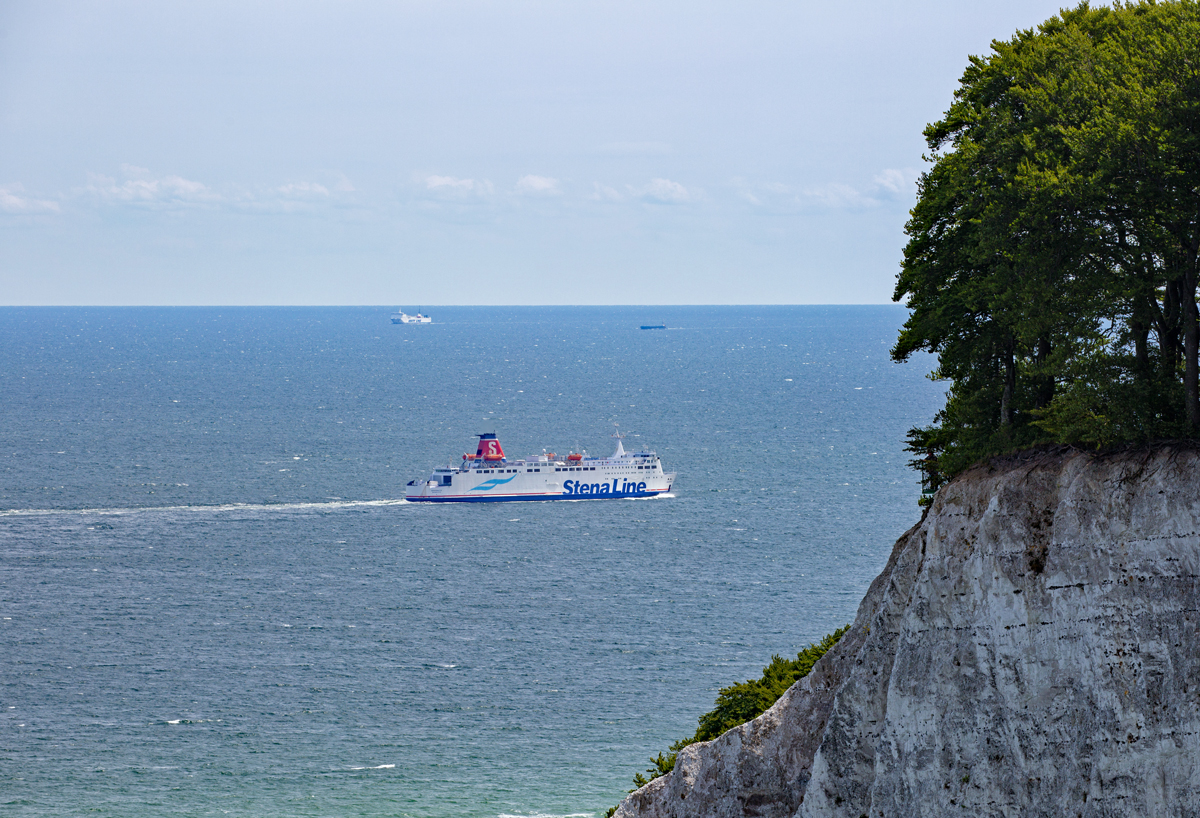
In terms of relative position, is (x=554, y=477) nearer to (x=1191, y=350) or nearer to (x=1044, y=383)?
(x=1044, y=383)

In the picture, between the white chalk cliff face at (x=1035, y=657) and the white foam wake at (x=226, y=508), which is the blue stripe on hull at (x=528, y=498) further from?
the white chalk cliff face at (x=1035, y=657)

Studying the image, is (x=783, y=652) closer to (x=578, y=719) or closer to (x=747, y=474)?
(x=578, y=719)

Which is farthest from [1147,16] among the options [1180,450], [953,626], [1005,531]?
[953,626]

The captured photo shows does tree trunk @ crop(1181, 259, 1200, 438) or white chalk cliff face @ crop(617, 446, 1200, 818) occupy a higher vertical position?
tree trunk @ crop(1181, 259, 1200, 438)

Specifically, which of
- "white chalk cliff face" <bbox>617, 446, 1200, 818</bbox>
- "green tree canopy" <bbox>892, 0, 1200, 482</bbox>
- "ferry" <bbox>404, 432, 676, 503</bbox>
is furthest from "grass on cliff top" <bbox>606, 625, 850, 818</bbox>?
"ferry" <bbox>404, 432, 676, 503</bbox>

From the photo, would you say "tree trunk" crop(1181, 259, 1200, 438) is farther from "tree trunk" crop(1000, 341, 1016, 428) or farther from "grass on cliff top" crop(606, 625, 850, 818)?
"grass on cliff top" crop(606, 625, 850, 818)

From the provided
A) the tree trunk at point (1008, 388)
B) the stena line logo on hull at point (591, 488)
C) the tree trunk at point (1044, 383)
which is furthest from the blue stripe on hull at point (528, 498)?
the tree trunk at point (1044, 383)

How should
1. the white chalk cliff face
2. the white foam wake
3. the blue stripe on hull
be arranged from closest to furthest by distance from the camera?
the white chalk cliff face → the white foam wake → the blue stripe on hull
